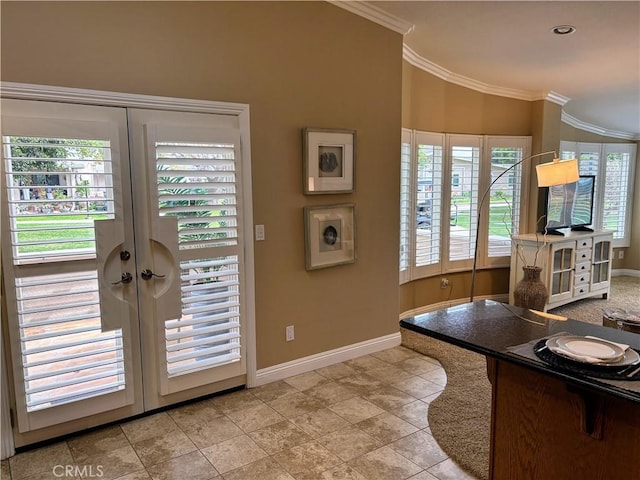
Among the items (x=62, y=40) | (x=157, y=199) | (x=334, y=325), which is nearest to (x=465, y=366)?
(x=334, y=325)

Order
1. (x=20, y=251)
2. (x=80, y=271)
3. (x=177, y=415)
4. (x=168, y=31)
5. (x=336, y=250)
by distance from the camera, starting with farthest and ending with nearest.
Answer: (x=336, y=250)
(x=177, y=415)
(x=168, y=31)
(x=80, y=271)
(x=20, y=251)

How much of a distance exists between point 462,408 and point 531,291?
2375 millimetres

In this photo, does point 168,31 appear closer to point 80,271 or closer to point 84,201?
point 84,201

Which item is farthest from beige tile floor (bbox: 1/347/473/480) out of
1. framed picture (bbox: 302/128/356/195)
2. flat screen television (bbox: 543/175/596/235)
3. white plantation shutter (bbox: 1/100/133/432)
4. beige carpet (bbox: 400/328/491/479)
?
flat screen television (bbox: 543/175/596/235)

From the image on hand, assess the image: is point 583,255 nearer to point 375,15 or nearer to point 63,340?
point 375,15

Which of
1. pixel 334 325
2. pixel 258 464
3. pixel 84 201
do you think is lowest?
pixel 258 464

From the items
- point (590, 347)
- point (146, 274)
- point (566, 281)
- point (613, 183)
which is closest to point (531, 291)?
point (566, 281)

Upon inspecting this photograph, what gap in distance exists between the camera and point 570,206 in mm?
5918

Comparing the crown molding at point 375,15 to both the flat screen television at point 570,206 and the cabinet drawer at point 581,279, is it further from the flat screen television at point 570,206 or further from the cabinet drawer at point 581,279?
the cabinet drawer at point 581,279

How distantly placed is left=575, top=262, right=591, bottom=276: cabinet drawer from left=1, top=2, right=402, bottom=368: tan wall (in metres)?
2.88

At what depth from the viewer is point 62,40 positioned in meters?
2.42

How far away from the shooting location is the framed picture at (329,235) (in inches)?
135

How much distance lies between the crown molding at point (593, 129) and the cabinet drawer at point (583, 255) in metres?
2.23

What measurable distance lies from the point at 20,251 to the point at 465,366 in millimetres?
3124
